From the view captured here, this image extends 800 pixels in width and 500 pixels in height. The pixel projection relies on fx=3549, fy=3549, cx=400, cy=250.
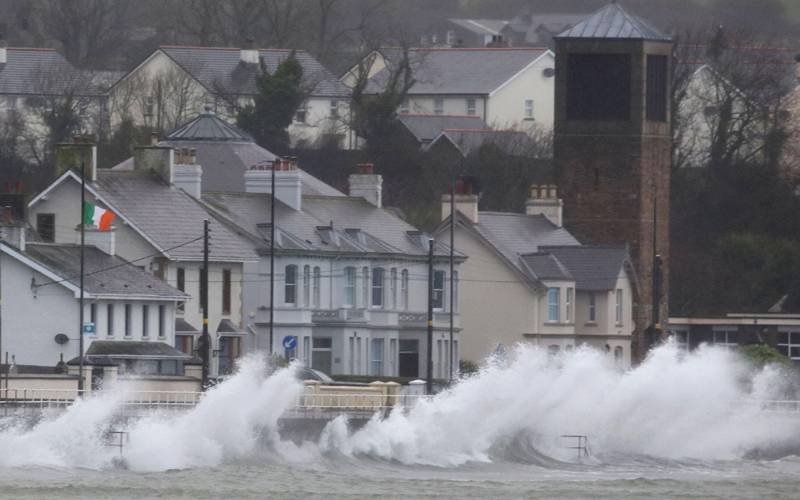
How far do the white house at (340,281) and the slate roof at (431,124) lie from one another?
42.1 m

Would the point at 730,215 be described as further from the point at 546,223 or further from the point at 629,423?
the point at 629,423

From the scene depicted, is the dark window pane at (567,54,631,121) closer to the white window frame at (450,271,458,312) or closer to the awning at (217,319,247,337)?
the white window frame at (450,271,458,312)

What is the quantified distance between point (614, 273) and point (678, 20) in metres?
39.1

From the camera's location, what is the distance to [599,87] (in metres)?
135

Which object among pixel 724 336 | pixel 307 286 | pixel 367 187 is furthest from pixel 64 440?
pixel 724 336

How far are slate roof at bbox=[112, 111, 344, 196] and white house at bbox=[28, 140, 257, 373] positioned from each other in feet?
43.7

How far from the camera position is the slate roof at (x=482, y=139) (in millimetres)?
155125

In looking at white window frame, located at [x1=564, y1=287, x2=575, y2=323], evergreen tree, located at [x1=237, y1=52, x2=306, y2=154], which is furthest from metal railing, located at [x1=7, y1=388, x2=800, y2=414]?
evergreen tree, located at [x1=237, y1=52, x2=306, y2=154]

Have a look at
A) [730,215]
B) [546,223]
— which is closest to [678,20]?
[730,215]

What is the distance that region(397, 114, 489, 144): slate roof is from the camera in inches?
6329

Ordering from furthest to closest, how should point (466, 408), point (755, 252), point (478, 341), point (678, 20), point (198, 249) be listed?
1. point (678, 20)
2. point (755, 252)
3. point (478, 341)
4. point (198, 249)
5. point (466, 408)

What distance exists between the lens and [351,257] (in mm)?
112250

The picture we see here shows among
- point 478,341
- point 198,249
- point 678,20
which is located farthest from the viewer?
point 678,20

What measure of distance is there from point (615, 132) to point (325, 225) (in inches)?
903
